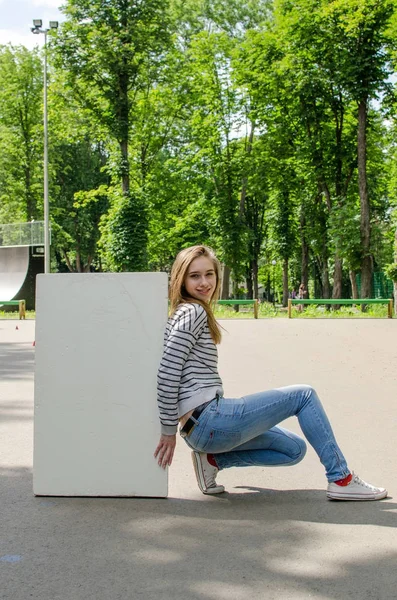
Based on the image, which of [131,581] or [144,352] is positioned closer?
[131,581]

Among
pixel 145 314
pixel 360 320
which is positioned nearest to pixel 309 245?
pixel 360 320

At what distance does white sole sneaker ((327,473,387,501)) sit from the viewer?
4.80 metres

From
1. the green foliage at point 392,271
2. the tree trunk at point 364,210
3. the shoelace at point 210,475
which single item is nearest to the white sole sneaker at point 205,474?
the shoelace at point 210,475

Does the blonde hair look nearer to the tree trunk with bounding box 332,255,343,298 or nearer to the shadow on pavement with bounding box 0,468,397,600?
the shadow on pavement with bounding box 0,468,397,600

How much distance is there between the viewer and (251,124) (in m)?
46.0

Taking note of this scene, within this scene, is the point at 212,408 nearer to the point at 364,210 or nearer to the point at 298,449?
the point at 298,449

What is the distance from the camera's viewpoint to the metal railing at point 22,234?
4331cm

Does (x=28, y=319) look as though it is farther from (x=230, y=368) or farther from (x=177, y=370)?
(x=177, y=370)

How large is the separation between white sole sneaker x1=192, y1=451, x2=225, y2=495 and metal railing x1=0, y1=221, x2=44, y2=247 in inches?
1537

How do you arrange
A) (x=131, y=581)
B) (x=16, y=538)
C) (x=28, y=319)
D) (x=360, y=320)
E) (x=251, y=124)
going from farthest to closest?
(x=251, y=124) → (x=28, y=319) → (x=360, y=320) → (x=16, y=538) → (x=131, y=581)

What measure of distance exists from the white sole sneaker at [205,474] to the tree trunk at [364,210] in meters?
30.0

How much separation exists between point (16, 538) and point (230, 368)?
8381 millimetres

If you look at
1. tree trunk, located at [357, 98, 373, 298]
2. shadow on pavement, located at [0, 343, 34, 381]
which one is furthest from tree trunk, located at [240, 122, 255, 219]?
shadow on pavement, located at [0, 343, 34, 381]

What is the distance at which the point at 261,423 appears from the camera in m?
4.61
